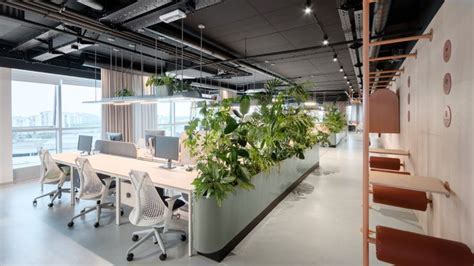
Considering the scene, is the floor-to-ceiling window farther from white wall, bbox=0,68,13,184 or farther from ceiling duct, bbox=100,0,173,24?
ceiling duct, bbox=100,0,173,24

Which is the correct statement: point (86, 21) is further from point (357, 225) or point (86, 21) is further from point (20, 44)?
point (357, 225)

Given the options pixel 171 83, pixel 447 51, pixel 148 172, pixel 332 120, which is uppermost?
pixel 171 83

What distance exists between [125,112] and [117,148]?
269 cm

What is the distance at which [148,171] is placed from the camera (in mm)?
3486

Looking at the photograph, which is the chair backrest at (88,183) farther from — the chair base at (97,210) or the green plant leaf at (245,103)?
the green plant leaf at (245,103)

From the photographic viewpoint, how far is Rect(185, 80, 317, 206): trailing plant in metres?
2.62

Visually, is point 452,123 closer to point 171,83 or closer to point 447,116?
point 447,116

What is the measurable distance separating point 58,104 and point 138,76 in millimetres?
2370

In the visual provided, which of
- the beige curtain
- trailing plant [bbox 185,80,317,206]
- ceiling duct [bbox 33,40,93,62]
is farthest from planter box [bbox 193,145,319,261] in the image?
the beige curtain

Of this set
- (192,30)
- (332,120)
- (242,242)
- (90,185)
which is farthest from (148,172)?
(332,120)

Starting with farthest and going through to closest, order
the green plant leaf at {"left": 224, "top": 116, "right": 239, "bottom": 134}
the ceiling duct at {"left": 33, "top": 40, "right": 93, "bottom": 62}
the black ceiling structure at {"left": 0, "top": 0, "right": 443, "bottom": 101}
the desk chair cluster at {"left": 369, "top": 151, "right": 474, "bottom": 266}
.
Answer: the ceiling duct at {"left": 33, "top": 40, "right": 93, "bottom": 62}, the black ceiling structure at {"left": 0, "top": 0, "right": 443, "bottom": 101}, the green plant leaf at {"left": 224, "top": 116, "right": 239, "bottom": 134}, the desk chair cluster at {"left": 369, "top": 151, "right": 474, "bottom": 266}

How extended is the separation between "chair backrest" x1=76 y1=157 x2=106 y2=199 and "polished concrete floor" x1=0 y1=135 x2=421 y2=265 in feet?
1.51

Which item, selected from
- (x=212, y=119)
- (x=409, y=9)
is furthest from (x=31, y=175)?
(x=409, y=9)

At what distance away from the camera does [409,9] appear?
12.5ft
